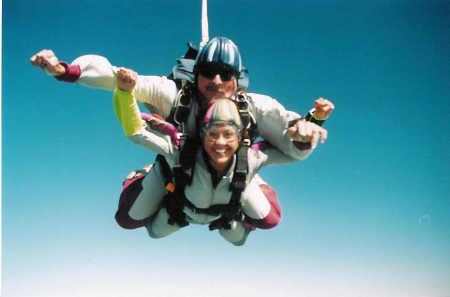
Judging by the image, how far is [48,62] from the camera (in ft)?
5.61

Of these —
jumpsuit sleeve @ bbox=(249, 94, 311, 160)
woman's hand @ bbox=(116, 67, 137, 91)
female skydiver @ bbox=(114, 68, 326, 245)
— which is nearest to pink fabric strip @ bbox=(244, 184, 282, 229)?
female skydiver @ bbox=(114, 68, 326, 245)

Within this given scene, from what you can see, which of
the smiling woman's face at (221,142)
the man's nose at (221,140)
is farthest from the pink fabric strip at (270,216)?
the man's nose at (221,140)

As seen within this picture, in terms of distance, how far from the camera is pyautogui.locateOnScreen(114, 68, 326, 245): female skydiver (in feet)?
5.91

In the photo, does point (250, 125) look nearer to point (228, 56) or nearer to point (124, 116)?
point (228, 56)

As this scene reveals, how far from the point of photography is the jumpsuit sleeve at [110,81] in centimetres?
182

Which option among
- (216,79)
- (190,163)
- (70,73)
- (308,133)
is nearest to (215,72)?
(216,79)

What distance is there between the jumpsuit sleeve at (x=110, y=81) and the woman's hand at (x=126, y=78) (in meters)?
0.17

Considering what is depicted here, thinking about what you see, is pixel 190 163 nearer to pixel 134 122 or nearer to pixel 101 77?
pixel 134 122

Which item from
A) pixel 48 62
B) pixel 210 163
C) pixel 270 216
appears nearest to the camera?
pixel 48 62

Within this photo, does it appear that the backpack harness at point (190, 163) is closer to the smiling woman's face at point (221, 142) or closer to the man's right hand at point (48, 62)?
the smiling woman's face at point (221, 142)

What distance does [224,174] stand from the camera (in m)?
1.96

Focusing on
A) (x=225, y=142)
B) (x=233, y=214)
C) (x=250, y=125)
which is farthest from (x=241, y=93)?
(x=233, y=214)

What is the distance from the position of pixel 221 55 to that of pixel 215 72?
0.10 m

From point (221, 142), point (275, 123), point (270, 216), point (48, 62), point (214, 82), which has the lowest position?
point (270, 216)
